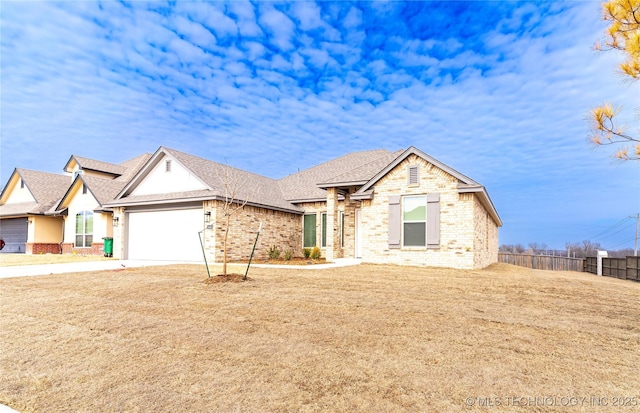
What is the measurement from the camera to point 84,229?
22172mm

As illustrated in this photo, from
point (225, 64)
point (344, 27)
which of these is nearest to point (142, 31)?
point (225, 64)

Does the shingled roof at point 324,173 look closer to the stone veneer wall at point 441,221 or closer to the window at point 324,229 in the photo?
the window at point 324,229

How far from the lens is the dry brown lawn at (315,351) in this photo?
2844 millimetres

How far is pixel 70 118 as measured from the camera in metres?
18.1

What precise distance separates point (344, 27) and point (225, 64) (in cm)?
626

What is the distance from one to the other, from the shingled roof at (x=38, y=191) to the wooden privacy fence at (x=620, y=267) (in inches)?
1462

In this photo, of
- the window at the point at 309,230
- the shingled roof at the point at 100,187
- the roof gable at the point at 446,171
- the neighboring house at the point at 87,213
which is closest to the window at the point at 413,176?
the roof gable at the point at 446,171

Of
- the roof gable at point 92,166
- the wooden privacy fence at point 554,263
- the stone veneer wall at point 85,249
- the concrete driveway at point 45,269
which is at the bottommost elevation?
the wooden privacy fence at point 554,263

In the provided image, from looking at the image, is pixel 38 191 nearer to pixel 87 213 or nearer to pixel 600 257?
pixel 87 213

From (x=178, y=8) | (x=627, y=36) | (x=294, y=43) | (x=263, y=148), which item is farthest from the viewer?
(x=263, y=148)

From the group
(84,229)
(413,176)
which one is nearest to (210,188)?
(413,176)

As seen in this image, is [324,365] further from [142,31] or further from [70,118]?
[70,118]

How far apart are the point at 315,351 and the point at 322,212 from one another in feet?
50.6

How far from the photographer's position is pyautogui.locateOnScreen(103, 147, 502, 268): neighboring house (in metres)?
13.0
